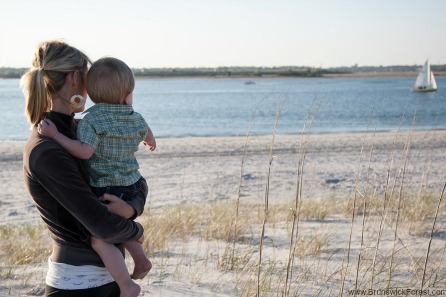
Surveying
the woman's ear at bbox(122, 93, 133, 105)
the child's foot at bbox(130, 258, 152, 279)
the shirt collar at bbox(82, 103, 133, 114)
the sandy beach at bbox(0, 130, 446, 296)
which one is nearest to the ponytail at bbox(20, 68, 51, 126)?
the shirt collar at bbox(82, 103, 133, 114)

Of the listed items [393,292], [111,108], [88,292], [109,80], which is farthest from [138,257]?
[393,292]

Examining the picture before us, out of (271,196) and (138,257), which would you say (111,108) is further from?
(271,196)

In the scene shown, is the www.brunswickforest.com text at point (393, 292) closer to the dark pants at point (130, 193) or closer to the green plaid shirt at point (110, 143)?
the dark pants at point (130, 193)

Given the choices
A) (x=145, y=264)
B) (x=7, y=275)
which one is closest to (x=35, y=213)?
(x=7, y=275)

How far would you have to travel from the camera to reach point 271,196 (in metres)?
10.2

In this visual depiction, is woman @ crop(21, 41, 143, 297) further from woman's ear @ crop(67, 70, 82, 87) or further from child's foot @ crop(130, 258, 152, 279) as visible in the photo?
child's foot @ crop(130, 258, 152, 279)

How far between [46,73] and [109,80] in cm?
27

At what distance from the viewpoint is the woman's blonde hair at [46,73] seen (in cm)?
232

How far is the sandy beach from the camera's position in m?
4.46

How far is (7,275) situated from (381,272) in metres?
2.94

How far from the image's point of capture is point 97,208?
7.45 feet

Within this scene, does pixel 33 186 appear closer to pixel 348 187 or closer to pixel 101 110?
pixel 101 110

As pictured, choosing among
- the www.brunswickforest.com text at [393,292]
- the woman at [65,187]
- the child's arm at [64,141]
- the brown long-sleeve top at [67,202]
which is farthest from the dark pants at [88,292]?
the www.brunswickforest.com text at [393,292]

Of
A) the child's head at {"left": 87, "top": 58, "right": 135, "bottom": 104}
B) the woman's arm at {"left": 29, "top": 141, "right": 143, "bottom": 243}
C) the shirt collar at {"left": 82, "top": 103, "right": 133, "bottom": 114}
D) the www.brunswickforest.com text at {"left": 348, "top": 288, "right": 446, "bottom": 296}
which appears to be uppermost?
the child's head at {"left": 87, "top": 58, "right": 135, "bottom": 104}
